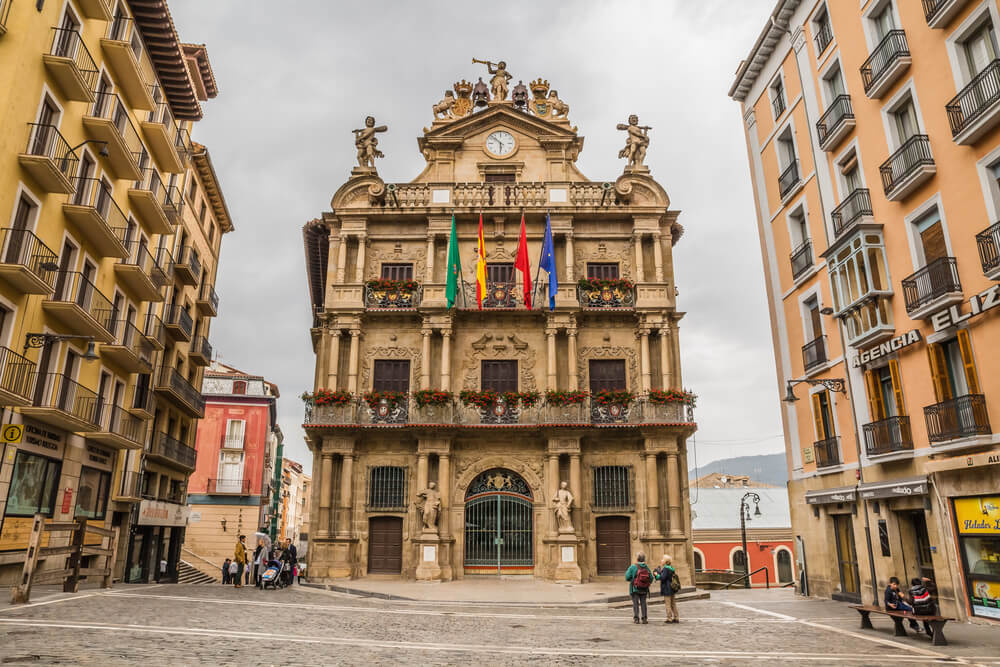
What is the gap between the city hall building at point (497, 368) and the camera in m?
26.0

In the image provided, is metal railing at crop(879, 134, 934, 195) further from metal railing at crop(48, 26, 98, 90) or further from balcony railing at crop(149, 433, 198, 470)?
balcony railing at crop(149, 433, 198, 470)

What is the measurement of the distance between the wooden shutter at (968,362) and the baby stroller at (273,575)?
67.4 ft

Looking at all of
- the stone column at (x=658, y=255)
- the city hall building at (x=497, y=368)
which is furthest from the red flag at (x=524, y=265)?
the stone column at (x=658, y=255)

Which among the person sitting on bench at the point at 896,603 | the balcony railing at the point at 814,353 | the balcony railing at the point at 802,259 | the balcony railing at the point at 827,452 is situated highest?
the balcony railing at the point at 802,259

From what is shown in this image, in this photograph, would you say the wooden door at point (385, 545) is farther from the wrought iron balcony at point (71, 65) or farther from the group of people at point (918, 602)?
the group of people at point (918, 602)

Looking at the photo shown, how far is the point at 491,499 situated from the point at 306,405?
8075 mm

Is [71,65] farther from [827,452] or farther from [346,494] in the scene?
[827,452]

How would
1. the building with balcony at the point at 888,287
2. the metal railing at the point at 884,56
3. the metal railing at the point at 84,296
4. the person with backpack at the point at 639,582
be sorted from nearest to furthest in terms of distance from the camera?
1. the building with balcony at the point at 888,287
2. the person with backpack at the point at 639,582
3. the metal railing at the point at 884,56
4. the metal railing at the point at 84,296

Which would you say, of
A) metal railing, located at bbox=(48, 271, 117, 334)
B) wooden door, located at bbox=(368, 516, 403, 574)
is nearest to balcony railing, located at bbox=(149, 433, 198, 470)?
metal railing, located at bbox=(48, 271, 117, 334)

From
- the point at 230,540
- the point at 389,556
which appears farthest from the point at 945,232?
the point at 230,540

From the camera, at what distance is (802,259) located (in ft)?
73.2

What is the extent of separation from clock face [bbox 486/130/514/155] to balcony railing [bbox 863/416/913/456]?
18.9 m

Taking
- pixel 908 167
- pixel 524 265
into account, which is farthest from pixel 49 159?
pixel 908 167

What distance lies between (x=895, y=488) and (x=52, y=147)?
72.9ft
